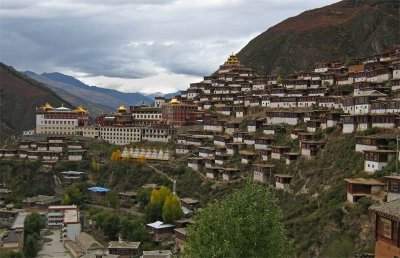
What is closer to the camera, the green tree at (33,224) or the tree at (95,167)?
the green tree at (33,224)

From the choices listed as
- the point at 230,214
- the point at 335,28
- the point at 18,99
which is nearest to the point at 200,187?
the point at 230,214

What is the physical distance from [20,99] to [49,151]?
215 ft

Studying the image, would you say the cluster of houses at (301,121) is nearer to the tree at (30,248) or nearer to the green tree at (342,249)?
the green tree at (342,249)

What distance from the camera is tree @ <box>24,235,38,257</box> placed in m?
39.9

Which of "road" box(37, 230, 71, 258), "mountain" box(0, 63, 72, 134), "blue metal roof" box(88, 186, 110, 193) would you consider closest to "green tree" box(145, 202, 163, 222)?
"road" box(37, 230, 71, 258)

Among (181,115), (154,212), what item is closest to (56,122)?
(181,115)

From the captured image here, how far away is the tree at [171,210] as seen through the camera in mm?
42000

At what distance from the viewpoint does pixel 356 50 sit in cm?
9425

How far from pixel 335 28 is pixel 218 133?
181 ft

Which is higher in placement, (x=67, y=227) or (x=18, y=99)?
(x=18, y=99)

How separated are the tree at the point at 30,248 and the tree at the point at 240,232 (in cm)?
2738

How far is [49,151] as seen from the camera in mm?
62812

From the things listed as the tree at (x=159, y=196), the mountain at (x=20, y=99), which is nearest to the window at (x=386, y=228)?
the tree at (x=159, y=196)

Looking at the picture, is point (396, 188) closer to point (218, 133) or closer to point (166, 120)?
point (218, 133)
